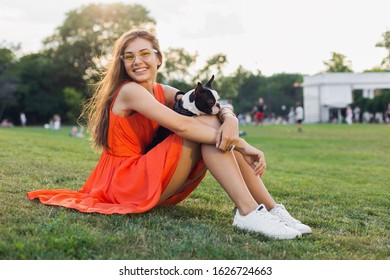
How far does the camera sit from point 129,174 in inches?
147

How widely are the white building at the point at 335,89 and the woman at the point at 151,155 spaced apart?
52823mm

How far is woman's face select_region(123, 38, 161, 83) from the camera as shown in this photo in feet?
12.7

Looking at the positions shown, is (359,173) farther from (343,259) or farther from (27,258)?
(27,258)

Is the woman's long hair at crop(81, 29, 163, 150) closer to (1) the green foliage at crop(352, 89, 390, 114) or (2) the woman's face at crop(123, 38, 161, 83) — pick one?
(2) the woman's face at crop(123, 38, 161, 83)

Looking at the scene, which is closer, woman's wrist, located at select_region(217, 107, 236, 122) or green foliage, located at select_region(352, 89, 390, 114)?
woman's wrist, located at select_region(217, 107, 236, 122)

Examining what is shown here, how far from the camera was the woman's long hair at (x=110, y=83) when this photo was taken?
155 inches

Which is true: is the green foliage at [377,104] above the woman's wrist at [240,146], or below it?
below

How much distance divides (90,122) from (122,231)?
4.37 feet

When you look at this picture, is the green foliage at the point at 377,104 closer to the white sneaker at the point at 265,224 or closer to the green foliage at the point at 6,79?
the green foliage at the point at 6,79

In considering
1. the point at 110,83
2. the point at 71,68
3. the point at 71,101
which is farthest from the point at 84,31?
the point at 110,83

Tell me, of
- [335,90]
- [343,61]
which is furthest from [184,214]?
[343,61]

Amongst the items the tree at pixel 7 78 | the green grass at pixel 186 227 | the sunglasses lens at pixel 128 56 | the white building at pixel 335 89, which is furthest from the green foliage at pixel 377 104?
the sunglasses lens at pixel 128 56

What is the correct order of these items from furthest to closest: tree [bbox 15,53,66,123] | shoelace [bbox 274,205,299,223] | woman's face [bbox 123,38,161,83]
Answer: tree [bbox 15,53,66,123] < woman's face [bbox 123,38,161,83] < shoelace [bbox 274,205,299,223]

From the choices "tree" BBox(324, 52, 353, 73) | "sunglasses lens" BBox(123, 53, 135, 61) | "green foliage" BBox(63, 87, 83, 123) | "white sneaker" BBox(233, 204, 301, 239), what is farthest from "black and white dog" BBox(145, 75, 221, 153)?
"tree" BBox(324, 52, 353, 73)
